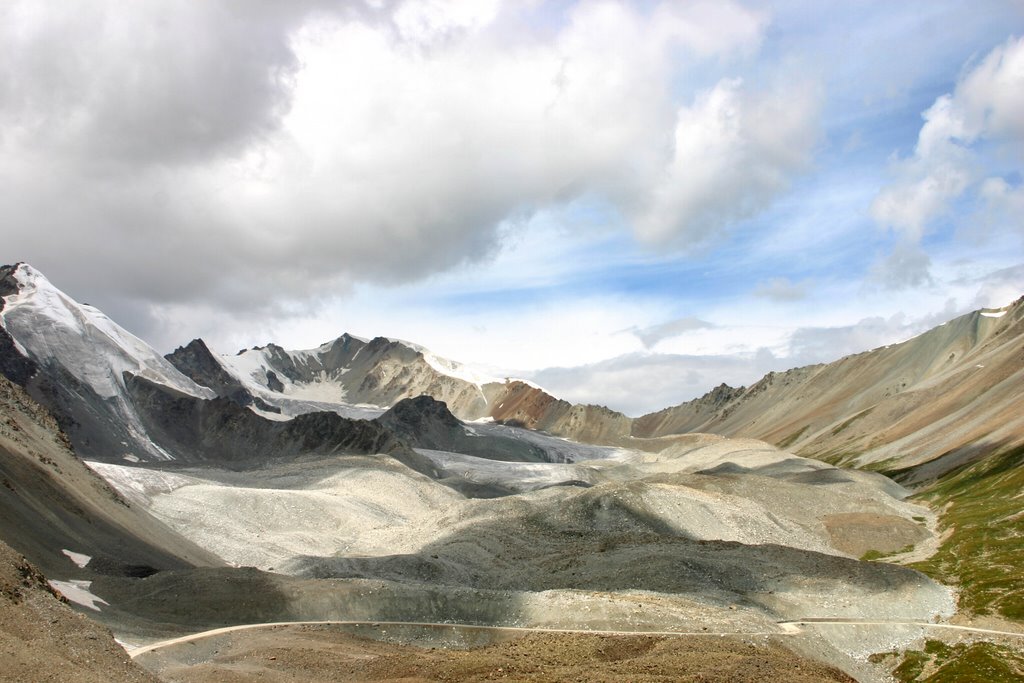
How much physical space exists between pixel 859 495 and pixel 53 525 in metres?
95.7

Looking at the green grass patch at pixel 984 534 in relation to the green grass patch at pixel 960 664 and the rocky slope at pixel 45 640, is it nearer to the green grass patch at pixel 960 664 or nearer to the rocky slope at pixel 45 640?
the green grass patch at pixel 960 664

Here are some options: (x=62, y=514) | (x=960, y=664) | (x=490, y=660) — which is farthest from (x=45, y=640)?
(x=960, y=664)

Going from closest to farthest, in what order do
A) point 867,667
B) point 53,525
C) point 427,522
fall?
point 867,667, point 53,525, point 427,522

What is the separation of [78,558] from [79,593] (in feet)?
27.2

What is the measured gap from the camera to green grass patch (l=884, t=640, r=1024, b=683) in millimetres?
47500

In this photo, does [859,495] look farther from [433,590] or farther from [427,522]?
[433,590]

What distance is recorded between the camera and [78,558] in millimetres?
63281

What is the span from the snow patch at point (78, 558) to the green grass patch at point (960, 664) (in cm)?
5335

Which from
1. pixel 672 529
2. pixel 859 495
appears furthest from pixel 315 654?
pixel 859 495

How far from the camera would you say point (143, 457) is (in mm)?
195375

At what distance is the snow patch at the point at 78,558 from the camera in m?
62.5

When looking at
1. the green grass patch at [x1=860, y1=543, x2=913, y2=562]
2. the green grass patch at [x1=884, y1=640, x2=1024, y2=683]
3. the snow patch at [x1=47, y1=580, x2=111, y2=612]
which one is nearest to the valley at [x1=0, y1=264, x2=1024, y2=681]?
the snow patch at [x1=47, y1=580, x2=111, y2=612]

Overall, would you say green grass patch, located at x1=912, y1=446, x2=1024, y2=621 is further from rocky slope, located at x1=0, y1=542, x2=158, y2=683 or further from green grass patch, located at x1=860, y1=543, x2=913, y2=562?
rocky slope, located at x1=0, y1=542, x2=158, y2=683

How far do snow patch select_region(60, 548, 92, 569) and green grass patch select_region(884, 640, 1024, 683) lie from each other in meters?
53.4
